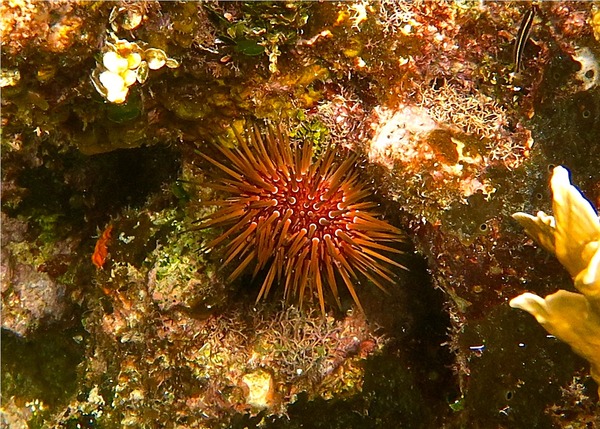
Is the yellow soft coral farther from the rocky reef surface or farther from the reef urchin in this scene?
the reef urchin

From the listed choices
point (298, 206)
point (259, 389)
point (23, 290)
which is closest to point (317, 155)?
point (298, 206)

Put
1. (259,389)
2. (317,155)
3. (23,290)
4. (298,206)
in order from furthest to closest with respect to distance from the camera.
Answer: (23,290) → (259,389) → (317,155) → (298,206)

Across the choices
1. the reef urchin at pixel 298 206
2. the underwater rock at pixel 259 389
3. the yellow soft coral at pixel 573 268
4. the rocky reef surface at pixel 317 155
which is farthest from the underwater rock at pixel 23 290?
the yellow soft coral at pixel 573 268

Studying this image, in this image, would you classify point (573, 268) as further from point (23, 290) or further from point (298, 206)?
point (23, 290)

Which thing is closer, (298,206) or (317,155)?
(298,206)

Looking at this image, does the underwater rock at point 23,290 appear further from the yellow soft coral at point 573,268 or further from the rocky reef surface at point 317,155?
the yellow soft coral at point 573,268

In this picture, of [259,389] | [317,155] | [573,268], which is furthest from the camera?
[259,389]

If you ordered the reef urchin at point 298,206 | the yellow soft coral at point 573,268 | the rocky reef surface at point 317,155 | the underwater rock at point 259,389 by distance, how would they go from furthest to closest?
the underwater rock at point 259,389 → the reef urchin at point 298,206 → the rocky reef surface at point 317,155 → the yellow soft coral at point 573,268

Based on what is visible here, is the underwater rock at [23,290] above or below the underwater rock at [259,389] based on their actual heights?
above
